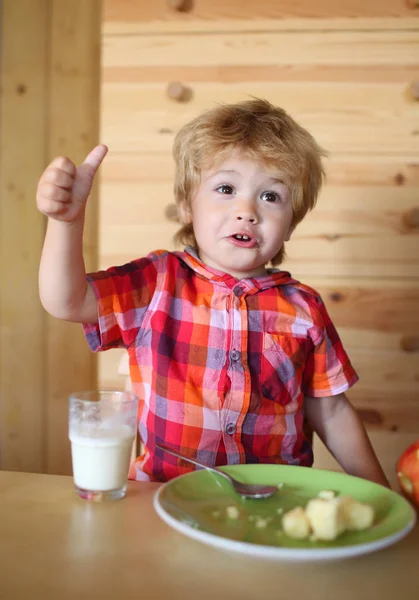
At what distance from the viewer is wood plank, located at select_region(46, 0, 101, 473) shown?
190 centimetres

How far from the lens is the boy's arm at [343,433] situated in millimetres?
968

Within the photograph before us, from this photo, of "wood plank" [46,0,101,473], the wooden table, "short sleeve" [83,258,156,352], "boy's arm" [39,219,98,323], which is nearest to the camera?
the wooden table

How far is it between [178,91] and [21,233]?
800 mm

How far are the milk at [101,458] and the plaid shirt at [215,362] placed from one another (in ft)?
0.78

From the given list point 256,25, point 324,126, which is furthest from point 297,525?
point 256,25

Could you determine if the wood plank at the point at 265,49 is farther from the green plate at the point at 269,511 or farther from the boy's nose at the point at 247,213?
the green plate at the point at 269,511

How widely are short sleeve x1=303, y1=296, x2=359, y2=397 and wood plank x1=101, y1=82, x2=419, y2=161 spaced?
0.57 meters

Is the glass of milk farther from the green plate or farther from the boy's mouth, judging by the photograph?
the boy's mouth

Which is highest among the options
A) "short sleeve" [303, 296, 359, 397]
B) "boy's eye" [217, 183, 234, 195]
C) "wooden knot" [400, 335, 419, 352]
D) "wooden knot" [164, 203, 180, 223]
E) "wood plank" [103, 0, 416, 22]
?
"wood plank" [103, 0, 416, 22]

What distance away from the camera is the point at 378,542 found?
51 cm

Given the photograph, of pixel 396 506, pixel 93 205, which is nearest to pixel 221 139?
pixel 396 506

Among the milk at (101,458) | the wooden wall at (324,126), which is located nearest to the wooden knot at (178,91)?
the wooden wall at (324,126)

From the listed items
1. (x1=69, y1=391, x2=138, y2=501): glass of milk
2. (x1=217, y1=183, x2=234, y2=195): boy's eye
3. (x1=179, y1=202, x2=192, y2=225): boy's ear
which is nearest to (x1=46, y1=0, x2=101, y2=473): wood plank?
(x1=179, y1=202, x2=192, y2=225): boy's ear

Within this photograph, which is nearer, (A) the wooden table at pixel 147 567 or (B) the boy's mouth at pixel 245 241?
(A) the wooden table at pixel 147 567
